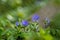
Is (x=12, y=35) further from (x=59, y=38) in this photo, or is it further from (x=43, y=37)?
(x=59, y=38)

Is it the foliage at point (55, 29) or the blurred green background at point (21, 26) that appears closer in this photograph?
the blurred green background at point (21, 26)

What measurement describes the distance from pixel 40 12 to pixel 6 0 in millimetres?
538

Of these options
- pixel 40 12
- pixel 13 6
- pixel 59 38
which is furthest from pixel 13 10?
pixel 59 38

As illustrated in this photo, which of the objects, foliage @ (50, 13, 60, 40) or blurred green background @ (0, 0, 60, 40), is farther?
foliage @ (50, 13, 60, 40)

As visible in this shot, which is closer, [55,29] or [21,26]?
[21,26]

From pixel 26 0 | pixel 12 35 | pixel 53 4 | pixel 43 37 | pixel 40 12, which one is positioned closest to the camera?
pixel 12 35

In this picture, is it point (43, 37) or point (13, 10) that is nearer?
point (43, 37)

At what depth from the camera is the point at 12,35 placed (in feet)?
6.61

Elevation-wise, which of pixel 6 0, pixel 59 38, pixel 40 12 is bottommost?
pixel 59 38

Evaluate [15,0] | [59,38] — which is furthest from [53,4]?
[59,38]

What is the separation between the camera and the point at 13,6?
126 inches

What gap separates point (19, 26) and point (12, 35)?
108 mm

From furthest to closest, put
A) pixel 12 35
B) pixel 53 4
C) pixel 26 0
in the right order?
pixel 26 0, pixel 53 4, pixel 12 35

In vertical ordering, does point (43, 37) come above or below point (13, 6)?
below
